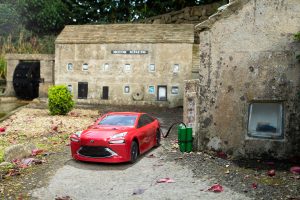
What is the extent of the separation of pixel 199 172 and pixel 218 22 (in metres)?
4.44

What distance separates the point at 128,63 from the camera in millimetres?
25000

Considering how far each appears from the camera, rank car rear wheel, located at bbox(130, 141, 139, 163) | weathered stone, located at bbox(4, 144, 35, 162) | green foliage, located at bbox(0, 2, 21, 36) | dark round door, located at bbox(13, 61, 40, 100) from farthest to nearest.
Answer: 1. green foliage, located at bbox(0, 2, 21, 36)
2. dark round door, located at bbox(13, 61, 40, 100)
3. weathered stone, located at bbox(4, 144, 35, 162)
4. car rear wheel, located at bbox(130, 141, 139, 163)

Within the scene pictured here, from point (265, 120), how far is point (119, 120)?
430 cm

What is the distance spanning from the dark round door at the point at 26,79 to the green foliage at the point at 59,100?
8450 millimetres

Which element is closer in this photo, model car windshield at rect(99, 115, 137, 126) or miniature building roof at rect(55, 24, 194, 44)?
model car windshield at rect(99, 115, 137, 126)

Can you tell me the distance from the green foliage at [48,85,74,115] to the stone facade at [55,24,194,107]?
5679 millimetres

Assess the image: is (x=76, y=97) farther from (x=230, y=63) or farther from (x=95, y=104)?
(x=230, y=63)

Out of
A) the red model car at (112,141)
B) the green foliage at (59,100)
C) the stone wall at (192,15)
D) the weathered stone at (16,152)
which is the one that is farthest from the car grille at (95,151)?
the stone wall at (192,15)

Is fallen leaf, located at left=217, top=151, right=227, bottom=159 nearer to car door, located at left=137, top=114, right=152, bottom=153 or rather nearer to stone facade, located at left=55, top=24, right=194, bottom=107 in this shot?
car door, located at left=137, top=114, right=152, bottom=153

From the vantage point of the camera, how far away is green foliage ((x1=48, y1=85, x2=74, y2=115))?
19469 mm

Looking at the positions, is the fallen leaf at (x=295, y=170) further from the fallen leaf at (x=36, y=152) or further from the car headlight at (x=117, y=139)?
the fallen leaf at (x=36, y=152)

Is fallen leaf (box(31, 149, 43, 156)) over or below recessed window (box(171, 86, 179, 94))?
below

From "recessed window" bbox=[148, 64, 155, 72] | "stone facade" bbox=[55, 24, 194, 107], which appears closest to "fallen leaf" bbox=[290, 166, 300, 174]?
"stone facade" bbox=[55, 24, 194, 107]

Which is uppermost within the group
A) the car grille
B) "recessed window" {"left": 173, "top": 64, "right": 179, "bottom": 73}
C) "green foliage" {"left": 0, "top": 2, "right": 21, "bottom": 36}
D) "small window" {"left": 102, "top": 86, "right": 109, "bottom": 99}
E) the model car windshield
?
"green foliage" {"left": 0, "top": 2, "right": 21, "bottom": 36}
